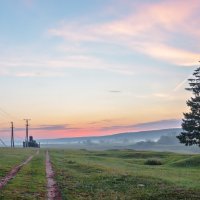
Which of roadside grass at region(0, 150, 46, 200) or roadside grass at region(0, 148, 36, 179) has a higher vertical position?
roadside grass at region(0, 148, 36, 179)

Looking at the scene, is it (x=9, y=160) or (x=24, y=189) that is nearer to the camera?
(x=24, y=189)

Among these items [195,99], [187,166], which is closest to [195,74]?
[195,99]

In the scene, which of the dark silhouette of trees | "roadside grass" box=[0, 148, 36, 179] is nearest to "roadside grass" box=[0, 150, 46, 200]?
"roadside grass" box=[0, 148, 36, 179]

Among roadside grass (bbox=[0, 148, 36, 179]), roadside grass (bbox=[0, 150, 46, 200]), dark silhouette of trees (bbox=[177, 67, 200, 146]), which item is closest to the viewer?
roadside grass (bbox=[0, 150, 46, 200])

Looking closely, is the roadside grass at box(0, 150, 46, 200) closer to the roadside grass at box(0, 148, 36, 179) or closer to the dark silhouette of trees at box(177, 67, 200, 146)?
the roadside grass at box(0, 148, 36, 179)

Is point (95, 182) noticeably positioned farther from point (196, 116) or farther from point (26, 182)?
point (196, 116)

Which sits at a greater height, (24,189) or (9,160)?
(9,160)

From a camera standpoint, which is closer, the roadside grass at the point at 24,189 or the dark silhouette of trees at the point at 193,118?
the roadside grass at the point at 24,189

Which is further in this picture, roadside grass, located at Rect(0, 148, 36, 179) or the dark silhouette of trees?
the dark silhouette of trees

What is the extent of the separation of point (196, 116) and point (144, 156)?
2334 cm

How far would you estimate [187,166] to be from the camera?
73.1 metres

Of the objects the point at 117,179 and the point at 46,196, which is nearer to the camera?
the point at 46,196

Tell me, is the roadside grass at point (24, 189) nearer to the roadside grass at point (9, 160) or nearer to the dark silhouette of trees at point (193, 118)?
the roadside grass at point (9, 160)

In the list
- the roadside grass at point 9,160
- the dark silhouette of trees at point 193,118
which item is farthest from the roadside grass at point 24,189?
the dark silhouette of trees at point 193,118
